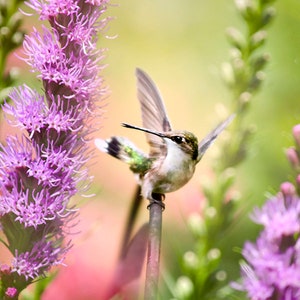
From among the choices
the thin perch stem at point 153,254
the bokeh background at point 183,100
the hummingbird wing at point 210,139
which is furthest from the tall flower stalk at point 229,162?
the thin perch stem at point 153,254

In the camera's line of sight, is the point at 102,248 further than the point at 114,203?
No

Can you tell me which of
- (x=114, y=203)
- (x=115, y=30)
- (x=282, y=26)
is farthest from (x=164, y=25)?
(x=114, y=203)

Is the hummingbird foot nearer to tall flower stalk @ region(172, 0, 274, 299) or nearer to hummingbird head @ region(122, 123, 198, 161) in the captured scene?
hummingbird head @ region(122, 123, 198, 161)

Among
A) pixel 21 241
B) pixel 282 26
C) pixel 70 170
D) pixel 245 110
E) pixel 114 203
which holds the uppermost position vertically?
pixel 282 26

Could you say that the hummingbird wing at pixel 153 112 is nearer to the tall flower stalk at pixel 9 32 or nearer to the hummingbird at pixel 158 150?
the hummingbird at pixel 158 150

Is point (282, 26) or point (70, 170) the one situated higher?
point (282, 26)

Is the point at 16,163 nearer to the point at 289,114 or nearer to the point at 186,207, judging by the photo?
the point at 186,207

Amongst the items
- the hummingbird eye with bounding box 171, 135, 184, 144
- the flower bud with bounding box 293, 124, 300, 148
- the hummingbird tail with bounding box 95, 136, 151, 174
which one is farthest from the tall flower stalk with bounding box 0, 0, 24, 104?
the flower bud with bounding box 293, 124, 300, 148
